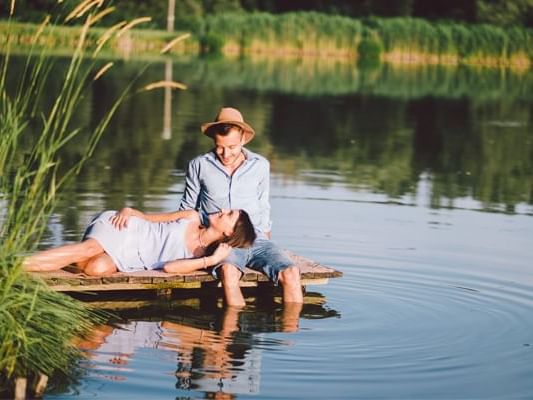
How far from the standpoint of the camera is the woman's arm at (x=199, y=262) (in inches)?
351

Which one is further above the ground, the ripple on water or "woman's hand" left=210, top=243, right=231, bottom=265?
"woman's hand" left=210, top=243, right=231, bottom=265

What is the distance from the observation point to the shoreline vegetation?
4734cm

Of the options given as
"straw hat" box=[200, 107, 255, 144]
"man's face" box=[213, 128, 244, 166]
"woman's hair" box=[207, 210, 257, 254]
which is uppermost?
"straw hat" box=[200, 107, 255, 144]

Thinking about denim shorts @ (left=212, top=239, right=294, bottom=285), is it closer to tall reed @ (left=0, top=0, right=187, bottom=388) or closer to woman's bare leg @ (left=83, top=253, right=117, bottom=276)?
woman's bare leg @ (left=83, top=253, right=117, bottom=276)

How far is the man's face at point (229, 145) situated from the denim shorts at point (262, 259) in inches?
22.2

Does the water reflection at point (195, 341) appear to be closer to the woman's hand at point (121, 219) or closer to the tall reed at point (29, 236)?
the tall reed at point (29, 236)

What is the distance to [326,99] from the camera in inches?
1211

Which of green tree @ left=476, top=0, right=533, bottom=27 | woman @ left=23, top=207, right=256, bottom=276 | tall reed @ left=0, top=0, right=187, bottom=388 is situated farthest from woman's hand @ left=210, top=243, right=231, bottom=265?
green tree @ left=476, top=0, right=533, bottom=27

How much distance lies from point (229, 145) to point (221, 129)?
0.39 feet

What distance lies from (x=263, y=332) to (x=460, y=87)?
29527 mm

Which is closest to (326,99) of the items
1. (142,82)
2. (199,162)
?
(142,82)

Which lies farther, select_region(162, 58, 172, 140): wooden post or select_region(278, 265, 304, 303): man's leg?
select_region(162, 58, 172, 140): wooden post

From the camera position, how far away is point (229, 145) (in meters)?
9.16

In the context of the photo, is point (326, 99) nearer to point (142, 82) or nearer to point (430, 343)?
point (142, 82)
